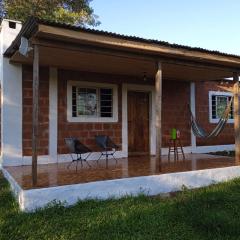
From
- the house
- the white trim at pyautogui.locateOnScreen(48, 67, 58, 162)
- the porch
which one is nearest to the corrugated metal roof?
the house

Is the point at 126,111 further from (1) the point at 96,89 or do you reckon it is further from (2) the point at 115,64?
(2) the point at 115,64

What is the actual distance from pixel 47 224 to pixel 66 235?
0.52 meters

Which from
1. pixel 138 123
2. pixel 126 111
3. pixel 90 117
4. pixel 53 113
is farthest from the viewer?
pixel 138 123

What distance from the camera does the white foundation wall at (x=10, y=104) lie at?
844cm

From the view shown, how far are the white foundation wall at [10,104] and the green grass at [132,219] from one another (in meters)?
2.54

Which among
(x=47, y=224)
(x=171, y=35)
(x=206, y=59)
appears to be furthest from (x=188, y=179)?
(x=171, y=35)

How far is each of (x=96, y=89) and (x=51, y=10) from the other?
33.6 feet

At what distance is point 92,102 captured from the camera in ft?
Answer: 32.2

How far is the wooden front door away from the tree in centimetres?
822

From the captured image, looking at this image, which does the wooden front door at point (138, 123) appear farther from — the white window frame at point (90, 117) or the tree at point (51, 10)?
the tree at point (51, 10)

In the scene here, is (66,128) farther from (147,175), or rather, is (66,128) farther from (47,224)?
(47,224)

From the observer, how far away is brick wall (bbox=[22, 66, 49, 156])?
8719 mm

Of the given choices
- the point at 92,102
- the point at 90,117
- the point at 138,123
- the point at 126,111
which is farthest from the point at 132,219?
the point at 138,123

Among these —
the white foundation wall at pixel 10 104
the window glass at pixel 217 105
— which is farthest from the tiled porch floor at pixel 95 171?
the window glass at pixel 217 105
